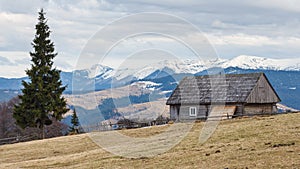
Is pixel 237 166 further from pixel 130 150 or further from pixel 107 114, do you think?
pixel 107 114

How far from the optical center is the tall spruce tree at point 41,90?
6244cm

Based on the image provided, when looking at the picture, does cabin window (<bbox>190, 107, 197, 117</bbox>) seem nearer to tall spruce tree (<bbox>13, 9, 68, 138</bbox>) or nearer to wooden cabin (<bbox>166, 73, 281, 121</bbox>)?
wooden cabin (<bbox>166, 73, 281, 121</bbox>)

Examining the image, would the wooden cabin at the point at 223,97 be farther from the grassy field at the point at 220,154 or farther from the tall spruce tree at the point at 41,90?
the grassy field at the point at 220,154

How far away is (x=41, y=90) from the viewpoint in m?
62.4

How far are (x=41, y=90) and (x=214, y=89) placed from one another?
21.8m

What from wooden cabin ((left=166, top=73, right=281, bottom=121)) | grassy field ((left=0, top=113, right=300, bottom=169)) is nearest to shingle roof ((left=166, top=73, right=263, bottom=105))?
wooden cabin ((left=166, top=73, right=281, bottom=121))

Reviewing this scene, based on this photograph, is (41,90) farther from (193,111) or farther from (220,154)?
(220,154)

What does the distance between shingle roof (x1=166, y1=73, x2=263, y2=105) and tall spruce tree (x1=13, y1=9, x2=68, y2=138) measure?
49.2 ft

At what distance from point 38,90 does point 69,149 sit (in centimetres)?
2200

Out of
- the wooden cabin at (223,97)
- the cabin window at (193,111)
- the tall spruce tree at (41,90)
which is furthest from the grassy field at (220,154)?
the cabin window at (193,111)

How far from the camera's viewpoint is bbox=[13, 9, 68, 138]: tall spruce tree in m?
62.4

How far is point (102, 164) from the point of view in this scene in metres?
29.6

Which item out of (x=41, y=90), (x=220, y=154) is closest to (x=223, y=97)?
(x=41, y=90)

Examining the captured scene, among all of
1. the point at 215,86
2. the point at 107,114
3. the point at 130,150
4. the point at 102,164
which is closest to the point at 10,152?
the point at 107,114
